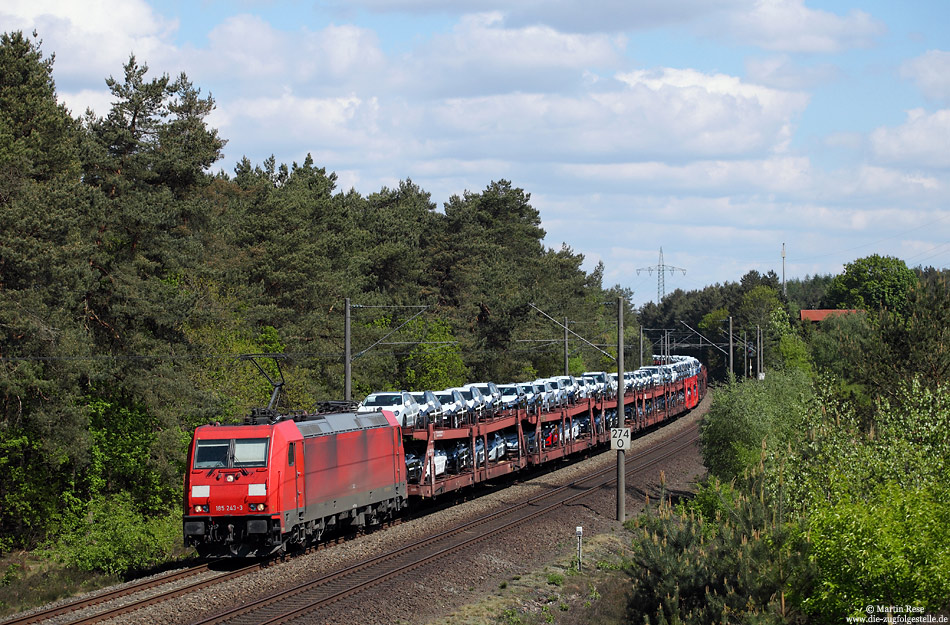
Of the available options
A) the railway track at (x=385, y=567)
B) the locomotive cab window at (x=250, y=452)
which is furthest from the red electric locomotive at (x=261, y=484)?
the railway track at (x=385, y=567)

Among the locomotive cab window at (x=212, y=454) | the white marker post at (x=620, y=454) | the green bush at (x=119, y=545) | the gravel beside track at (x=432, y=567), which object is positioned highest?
the locomotive cab window at (x=212, y=454)

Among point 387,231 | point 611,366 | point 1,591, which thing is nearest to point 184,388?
point 1,591

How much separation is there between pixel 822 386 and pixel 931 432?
5816 mm

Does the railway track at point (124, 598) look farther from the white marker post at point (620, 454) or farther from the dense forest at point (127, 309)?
the white marker post at point (620, 454)

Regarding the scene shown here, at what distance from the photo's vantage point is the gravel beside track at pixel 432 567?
722 inches

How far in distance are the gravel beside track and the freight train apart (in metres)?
0.88

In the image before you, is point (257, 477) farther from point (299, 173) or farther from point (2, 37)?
point (299, 173)

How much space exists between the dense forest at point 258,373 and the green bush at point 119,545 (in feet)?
0.30

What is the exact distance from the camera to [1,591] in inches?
995

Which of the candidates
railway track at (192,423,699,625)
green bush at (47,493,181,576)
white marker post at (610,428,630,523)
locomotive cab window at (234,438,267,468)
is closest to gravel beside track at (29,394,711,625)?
railway track at (192,423,699,625)

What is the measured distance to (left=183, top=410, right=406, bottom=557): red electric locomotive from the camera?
22.0 metres


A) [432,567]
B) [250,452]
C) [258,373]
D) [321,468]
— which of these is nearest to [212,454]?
[250,452]

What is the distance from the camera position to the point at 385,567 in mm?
22375

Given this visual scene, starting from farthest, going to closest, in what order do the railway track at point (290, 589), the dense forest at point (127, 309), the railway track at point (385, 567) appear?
the dense forest at point (127, 309) < the railway track at point (385, 567) < the railway track at point (290, 589)
